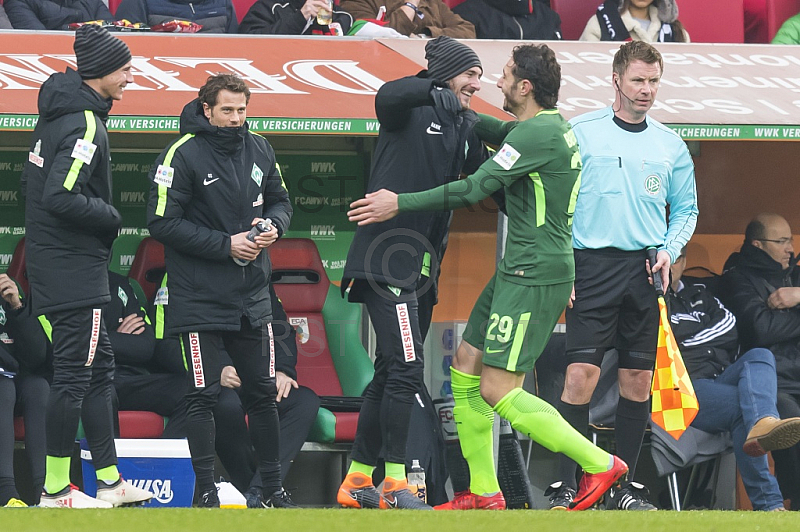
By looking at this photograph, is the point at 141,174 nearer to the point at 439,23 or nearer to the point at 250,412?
the point at 439,23

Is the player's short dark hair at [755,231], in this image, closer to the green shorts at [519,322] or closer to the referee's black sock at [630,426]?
the referee's black sock at [630,426]

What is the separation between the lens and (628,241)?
544cm

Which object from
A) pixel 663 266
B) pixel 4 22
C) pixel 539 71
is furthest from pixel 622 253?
pixel 4 22

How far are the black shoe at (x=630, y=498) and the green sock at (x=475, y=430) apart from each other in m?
0.63

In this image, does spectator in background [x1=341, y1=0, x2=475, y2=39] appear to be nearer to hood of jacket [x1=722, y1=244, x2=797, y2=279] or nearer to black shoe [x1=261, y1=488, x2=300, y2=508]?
hood of jacket [x1=722, y1=244, x2=797, y2=279]

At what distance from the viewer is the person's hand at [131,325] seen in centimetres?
654

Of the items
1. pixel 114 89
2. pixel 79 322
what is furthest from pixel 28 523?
pixel 114 89

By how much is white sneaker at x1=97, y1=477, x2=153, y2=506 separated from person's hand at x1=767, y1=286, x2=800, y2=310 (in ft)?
11.7

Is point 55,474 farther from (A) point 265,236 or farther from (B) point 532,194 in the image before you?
(B) point 532,194

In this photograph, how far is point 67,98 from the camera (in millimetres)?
5016

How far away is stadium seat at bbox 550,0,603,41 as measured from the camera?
8.49 m

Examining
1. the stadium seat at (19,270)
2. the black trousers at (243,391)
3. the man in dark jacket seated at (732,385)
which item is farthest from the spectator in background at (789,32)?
the stadium seat at (19,270)

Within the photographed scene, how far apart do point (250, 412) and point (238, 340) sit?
1.07ft

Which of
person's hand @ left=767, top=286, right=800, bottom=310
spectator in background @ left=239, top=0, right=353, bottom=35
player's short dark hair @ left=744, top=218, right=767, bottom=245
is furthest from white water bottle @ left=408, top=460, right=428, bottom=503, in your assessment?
spectator in background @ left=239, top=0, right=353, bottom=35
